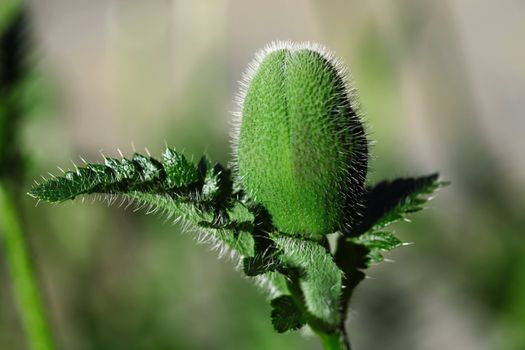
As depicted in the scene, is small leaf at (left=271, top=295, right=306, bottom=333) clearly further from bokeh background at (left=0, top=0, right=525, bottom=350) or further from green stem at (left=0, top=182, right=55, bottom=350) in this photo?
bokeh background at (left=0, top=0, right=525, bottom=350)

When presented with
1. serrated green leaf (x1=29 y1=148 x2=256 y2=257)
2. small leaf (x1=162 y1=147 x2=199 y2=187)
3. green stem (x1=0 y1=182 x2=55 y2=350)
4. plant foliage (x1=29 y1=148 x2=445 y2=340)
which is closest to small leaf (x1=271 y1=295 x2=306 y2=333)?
plant foliage (x1=29 y1=148 x2=445 y2=340)

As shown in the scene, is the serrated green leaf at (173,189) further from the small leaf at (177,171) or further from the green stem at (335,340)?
the green stem at (335,340)

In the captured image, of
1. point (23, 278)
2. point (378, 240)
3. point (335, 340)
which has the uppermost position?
point (23, 278)

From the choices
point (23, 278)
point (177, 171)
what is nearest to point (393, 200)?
point (177, 171)

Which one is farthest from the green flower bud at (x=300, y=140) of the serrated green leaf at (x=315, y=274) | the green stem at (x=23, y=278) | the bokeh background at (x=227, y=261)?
the bokeh background at (x=227, y=261)

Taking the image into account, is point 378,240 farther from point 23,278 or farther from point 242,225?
point 23,278
